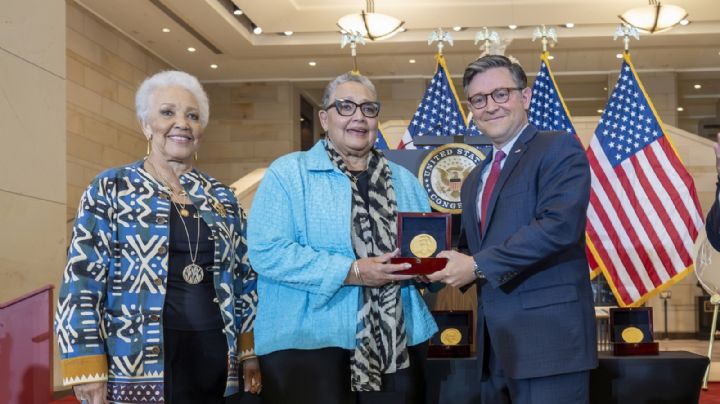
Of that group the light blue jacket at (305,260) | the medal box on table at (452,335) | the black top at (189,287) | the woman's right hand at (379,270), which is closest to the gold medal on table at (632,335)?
the medal box on table at (452,335)

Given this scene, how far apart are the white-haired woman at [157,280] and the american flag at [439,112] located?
4495mm

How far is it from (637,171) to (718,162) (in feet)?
14.4

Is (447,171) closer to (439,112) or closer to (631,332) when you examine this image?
(631,332)

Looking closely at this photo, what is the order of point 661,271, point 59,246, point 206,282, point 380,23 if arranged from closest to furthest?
point 206,282
point 59,246
point 661,271
point 380,23

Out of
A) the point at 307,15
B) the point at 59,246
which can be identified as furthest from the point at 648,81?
the point at 59,246

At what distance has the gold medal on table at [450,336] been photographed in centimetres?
350

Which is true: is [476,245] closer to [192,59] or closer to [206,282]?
[206,282]

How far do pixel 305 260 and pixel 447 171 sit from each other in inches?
56.5

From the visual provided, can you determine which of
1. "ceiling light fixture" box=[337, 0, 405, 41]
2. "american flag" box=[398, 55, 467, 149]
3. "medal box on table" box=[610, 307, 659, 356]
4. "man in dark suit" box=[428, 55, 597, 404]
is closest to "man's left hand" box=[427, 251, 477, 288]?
"man in dark suit" box=[428, 55, 597, 404]

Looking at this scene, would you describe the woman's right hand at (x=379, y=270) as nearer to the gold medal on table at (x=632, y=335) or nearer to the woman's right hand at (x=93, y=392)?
the woman's right hand at (x=93, y=392)

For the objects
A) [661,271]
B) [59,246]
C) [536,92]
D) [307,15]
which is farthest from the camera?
[307,15]

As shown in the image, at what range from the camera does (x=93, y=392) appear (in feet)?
7.03

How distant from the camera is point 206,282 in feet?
7.76

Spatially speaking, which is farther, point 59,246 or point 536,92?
point 536,92
